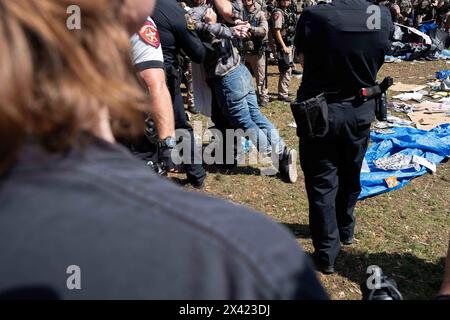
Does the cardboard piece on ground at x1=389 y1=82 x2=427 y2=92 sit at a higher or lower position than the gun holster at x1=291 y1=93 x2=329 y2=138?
lower

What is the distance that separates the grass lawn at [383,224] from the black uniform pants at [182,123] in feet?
0.69

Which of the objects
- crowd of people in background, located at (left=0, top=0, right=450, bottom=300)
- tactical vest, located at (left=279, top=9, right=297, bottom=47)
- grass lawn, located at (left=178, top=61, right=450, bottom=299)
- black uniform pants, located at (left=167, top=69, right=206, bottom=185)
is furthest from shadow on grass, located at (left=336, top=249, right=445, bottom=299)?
tactical vest, located at (left=279, top=9, right=297, bottom=47)

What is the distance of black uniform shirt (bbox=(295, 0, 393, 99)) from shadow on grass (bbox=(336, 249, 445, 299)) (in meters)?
1.37

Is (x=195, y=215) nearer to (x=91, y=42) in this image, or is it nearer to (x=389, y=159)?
(x=91, y=42)

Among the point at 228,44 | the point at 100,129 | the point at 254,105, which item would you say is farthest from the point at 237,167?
the point at 100,129

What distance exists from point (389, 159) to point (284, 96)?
2.83 meters

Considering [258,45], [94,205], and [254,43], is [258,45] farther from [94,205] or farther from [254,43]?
[94,205]

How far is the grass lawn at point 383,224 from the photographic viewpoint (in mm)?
3221

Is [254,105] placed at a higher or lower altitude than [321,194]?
higher

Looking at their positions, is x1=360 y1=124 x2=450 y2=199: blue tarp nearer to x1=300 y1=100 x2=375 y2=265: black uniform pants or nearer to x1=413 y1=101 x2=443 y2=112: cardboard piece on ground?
x1=413 y1=101 x2=443 y2=112: cardboard piece on ground

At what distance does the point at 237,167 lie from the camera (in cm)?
511

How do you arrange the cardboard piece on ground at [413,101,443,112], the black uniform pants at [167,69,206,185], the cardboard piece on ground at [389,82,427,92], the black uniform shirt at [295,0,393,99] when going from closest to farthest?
the black uniform shirt at [295,0,393,99] < the black uniform pants at [167,69,206,185] < the cardboard piece on ground at [413,101,443,112] < the cardboard piece on ground at [389,82,427,92]

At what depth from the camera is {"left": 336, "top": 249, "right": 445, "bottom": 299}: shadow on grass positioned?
3.11m

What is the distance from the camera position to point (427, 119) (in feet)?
21.4
